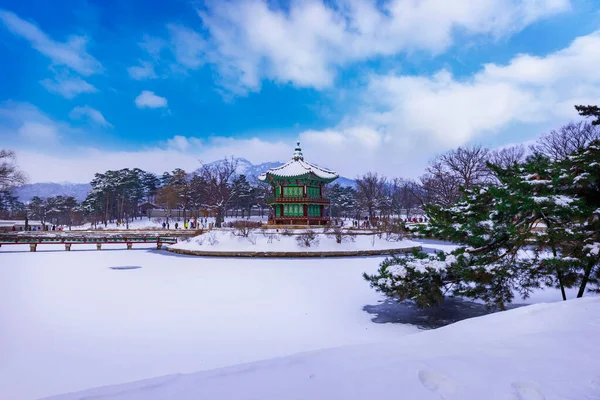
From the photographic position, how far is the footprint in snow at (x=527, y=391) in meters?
2.43

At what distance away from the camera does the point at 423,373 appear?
2.81 meters

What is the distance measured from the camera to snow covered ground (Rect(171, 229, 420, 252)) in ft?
71.0

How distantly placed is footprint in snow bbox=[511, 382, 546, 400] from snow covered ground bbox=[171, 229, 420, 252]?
732 inches

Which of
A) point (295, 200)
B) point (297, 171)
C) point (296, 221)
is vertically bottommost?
point (296, 221)

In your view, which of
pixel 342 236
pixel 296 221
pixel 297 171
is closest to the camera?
pixel 342 236

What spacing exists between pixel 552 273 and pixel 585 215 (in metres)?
1.42

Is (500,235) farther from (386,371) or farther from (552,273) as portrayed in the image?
(386,371)

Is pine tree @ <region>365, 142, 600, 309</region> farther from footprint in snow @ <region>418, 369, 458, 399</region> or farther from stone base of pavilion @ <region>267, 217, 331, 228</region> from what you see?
stone base of pavilion @ <region>267, 217, 331, 228</region>

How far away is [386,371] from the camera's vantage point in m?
2.92

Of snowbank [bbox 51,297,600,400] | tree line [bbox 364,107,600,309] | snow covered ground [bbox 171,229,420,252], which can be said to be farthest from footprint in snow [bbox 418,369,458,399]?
snow covered ground [bbox 171,229,420,252]

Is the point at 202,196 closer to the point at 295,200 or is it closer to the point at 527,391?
the point at 295,200

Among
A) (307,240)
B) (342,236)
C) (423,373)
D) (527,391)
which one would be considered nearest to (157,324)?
(423,373)

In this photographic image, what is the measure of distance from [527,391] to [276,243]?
19.9 m

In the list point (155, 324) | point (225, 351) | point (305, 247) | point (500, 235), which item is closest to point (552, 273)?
point (500, 235)
